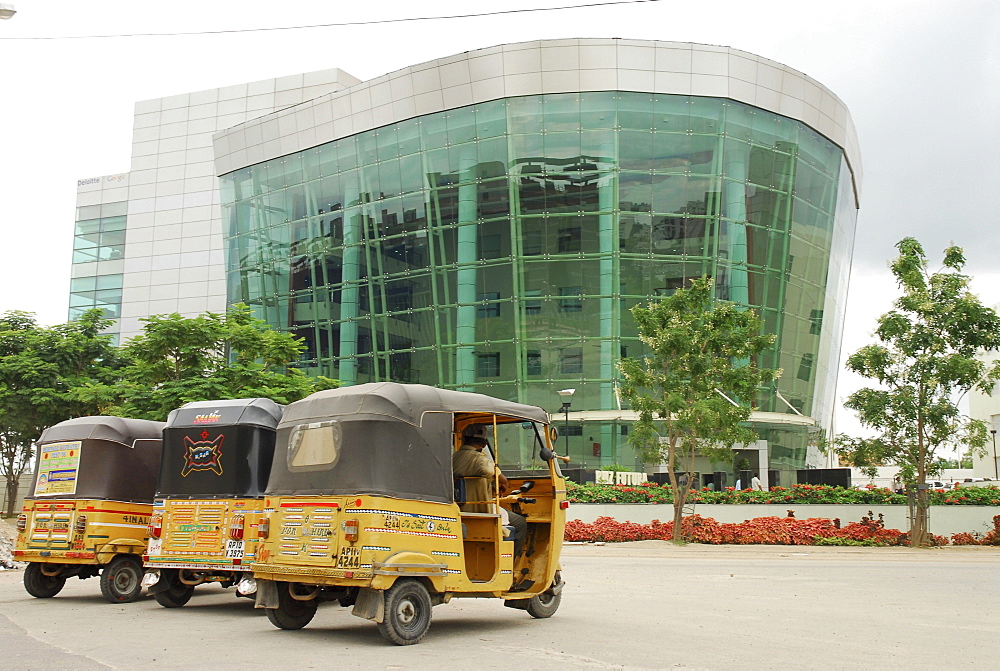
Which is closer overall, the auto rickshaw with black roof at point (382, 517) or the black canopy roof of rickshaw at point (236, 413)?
the auto rickshaw with black roof at point (382, 517)

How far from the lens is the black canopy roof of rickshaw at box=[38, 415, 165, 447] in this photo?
14.2m

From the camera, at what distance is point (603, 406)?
3916 cm

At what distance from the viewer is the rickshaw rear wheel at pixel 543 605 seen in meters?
11.2

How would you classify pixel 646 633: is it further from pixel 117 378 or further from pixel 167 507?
pixel 117 378

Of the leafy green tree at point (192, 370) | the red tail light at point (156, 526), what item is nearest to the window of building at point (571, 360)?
the leafy green tree at point (192, 370)

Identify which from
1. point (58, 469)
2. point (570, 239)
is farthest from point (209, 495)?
point (570, 239)

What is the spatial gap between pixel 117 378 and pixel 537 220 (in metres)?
17.2

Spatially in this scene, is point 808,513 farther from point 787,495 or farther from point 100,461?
point 100,461

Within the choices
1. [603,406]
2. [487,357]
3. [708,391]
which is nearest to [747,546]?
[708,391]

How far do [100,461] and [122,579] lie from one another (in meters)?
1.71

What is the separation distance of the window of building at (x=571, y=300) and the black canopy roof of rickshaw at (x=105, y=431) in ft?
85.5

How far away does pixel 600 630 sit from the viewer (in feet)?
33.5

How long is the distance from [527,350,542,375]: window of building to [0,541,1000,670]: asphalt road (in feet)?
73.7

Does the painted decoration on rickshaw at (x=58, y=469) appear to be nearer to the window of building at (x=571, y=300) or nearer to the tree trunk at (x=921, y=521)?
the tree trunk at (x=921, y=521)
